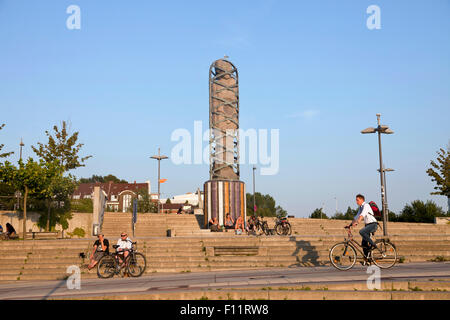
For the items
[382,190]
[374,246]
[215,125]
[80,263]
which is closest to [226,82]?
[215,125]

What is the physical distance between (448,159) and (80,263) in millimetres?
35927

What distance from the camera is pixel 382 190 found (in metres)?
22.2

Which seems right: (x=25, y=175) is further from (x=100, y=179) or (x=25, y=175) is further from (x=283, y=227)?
(x=100, y=179)

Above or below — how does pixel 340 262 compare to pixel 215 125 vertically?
below

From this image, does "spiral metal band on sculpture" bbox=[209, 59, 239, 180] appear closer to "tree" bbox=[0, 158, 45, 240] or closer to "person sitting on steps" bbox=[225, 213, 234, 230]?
"person sitting on steps" bbox=[225, 213, 234, 230]

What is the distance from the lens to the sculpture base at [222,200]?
2931 centimetres

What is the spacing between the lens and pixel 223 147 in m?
31.2

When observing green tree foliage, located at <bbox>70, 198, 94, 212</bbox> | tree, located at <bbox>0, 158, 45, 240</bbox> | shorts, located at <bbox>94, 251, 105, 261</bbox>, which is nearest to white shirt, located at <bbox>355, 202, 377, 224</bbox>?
shorts, located at <bbox>94, 251, 105, 261</bbox>

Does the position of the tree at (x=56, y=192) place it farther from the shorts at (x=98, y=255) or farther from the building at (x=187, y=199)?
the building at (x=187, y=199)

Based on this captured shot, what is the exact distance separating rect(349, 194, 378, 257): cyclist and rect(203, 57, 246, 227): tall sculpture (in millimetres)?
17999

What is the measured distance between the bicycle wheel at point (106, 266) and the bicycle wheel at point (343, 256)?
692 centimetres

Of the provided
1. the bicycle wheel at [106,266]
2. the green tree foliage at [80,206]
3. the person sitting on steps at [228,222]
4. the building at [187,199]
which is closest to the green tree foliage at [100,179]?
the building at [187,199]

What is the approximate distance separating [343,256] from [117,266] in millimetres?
7064
